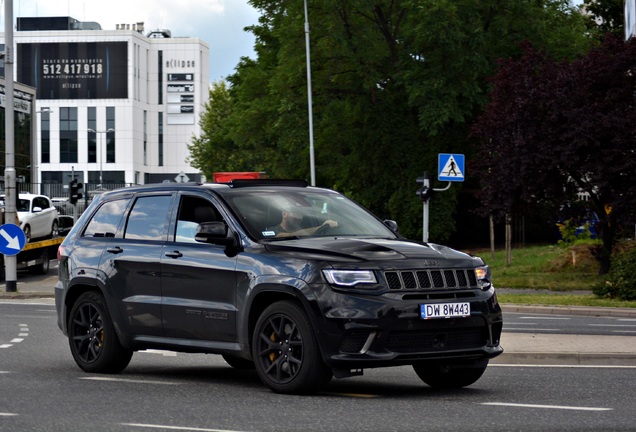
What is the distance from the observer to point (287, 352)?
10.3 meters

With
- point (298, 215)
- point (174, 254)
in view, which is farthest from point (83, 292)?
point (298, 215)

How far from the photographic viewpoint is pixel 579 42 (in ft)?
163

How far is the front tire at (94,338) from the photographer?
12.3 meters

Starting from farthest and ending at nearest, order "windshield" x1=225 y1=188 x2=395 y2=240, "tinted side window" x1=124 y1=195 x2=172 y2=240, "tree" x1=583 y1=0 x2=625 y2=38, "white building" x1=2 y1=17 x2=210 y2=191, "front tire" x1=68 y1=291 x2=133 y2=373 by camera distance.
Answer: "white building" x1=2 y1=17 x2=210 y2=191 → "tree" x1=583 y1=0 x2=625 y2=38 → "front tire" x1=68 y1=291 x2=133 y2=373 → "tinted side window" x1=124 y1=195 x2=172 y2=240 → "windshield" x1=225 y1=188 x2=395 y2=240

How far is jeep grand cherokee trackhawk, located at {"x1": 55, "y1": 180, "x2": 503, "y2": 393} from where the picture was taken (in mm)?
10016

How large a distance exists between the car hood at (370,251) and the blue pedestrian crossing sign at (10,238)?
20.5 metres

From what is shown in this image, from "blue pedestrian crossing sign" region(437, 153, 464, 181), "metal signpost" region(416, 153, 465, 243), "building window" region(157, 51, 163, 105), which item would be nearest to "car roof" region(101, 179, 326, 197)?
"metal signpost" region(416, 153, 465, 243)

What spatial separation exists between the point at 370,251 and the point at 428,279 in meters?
0.48

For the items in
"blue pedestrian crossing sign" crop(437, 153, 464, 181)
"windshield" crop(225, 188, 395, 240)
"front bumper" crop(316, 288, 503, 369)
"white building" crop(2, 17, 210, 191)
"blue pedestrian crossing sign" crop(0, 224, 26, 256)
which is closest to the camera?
"front bumper" crop(316, 288, 503, 369)

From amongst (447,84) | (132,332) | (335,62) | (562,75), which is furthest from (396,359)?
(335,62)

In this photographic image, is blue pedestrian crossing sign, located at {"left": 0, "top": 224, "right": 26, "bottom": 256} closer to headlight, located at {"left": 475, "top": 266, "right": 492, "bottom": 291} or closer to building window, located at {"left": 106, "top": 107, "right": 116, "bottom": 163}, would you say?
headlight, located at {"left": 475, "top": 266, "right": 492, "bottom": 291}

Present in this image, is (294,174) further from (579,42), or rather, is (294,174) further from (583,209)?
(583,209)

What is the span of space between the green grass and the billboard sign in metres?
104

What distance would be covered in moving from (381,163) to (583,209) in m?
18.7
